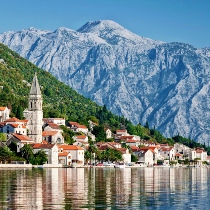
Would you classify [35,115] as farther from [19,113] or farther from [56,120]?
[56,120]

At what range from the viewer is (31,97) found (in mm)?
161750

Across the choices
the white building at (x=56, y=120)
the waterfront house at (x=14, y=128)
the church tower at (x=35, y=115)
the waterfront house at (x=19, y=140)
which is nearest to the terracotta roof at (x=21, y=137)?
the waterfront house at (x=19, y=140)

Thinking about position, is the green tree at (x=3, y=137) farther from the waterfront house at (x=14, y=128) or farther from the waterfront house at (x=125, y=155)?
the waterfront house at (x=125, y=155)

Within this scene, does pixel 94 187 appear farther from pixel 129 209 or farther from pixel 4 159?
pixel 4 159

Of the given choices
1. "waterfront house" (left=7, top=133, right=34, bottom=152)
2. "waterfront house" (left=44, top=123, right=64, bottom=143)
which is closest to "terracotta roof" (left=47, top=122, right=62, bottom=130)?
"waterfront house" (left=44, top=123, right=64, bottom=143)

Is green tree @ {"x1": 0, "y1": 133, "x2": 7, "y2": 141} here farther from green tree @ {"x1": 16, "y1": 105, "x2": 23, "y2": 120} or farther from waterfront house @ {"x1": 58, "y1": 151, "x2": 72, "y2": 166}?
green tree @ {"x1": 16, "y1": 105, "x2": 23, "y2": 120}

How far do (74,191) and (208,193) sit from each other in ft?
38.5

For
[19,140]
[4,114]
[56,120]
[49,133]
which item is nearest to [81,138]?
[56,120]

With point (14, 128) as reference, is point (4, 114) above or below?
above

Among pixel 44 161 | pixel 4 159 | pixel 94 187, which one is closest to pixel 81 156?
pixel 44 161

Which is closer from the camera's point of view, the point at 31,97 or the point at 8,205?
the point at 8,205

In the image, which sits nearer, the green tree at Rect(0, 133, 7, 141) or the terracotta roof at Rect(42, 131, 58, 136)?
the green tree at Rect(0, 133, 7, 141)

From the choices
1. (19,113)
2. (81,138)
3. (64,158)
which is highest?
(19,113)

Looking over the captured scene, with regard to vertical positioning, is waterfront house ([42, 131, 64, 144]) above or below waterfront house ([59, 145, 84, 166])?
above
